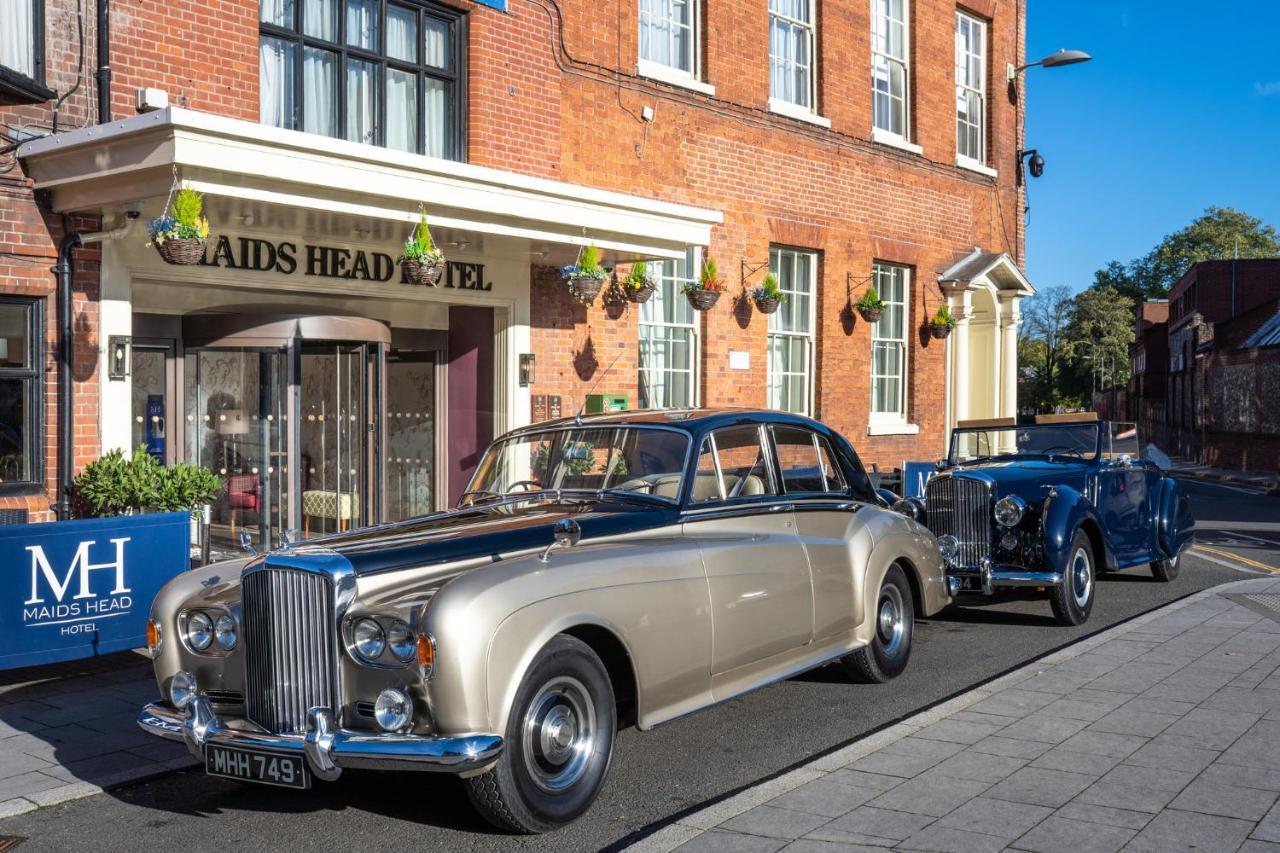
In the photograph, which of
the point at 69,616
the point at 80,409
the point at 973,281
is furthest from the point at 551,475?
the point at 973,281

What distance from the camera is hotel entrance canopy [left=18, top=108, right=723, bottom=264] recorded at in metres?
8.19

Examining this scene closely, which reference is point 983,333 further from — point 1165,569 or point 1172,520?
point 1172,520

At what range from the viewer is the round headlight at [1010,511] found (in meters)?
9.73

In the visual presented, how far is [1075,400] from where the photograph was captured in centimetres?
7294

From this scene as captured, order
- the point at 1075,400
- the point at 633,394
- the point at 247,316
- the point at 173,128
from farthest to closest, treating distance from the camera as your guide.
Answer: the point at 1075,400
the point at 633,394
the point at 247,316
the point at 173,128

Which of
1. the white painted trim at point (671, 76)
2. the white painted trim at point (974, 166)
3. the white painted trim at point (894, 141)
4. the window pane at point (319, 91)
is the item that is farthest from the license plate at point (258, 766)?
the white painted trim at point (974, 166)

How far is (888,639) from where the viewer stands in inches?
298

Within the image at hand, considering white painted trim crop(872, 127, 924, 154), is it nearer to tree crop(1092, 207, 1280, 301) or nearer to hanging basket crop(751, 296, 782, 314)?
hanging basket crop(751, 296, 782, 314)

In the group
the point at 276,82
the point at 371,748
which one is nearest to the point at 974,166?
the point at 276,82

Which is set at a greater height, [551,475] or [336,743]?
[551,475]

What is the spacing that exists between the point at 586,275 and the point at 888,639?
5.24 meters

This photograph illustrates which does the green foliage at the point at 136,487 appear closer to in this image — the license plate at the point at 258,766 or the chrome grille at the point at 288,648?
the chrome grille at the point at 288,648

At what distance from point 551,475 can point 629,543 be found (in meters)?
1.20

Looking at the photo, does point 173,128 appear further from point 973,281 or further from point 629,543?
point 973,281
